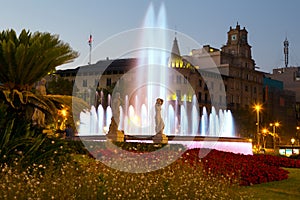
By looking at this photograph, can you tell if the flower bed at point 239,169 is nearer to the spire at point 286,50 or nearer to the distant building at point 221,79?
the distant building at point 221,79

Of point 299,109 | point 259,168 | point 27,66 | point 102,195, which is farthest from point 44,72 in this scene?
point 299,109

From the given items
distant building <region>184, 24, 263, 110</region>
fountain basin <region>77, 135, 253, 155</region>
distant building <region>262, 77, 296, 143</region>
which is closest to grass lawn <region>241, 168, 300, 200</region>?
fountain basin <region>77, 135, 253, 155</region>

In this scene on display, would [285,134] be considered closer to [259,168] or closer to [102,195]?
[259,168]

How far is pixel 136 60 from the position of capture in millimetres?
98062

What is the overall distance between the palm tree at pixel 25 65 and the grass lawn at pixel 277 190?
19.8 feet

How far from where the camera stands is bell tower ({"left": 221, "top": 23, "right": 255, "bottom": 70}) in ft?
298

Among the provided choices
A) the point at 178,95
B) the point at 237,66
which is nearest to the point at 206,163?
the point at 178,95

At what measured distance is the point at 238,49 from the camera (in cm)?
9319

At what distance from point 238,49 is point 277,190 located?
80851 mm

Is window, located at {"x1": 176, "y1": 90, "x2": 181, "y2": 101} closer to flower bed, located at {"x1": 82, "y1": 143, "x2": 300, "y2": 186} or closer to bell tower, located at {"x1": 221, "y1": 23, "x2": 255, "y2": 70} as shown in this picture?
bell tower, located at {"x1": 221, "y1": 23, "x2": 255, "y2": 70}

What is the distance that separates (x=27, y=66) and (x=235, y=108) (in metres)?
76.5

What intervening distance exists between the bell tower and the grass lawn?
239 feet

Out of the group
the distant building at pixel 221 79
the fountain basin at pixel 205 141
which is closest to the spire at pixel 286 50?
the distant building at pixel 221 79

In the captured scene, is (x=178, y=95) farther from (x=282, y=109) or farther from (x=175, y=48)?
(x=282, y=109)
